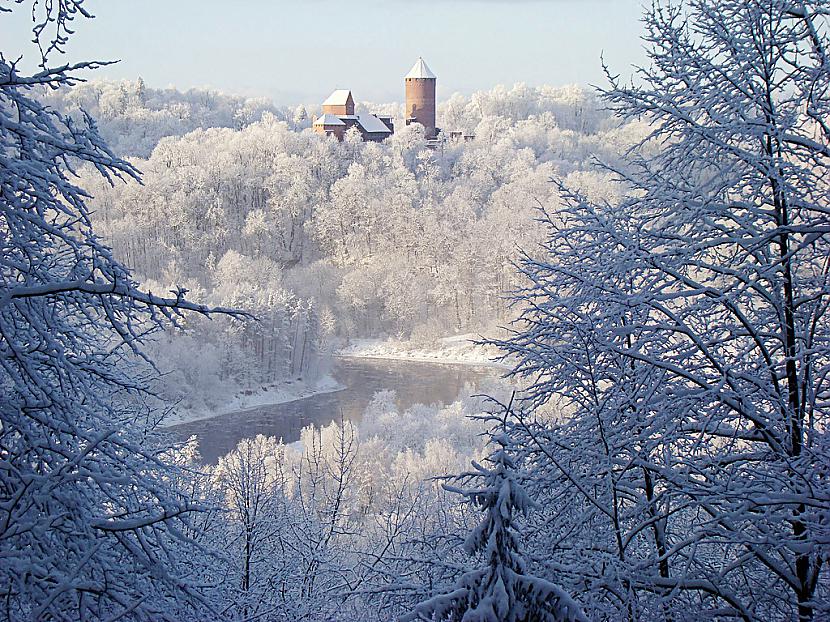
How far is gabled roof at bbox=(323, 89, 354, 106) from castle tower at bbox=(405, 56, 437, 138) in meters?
5.60

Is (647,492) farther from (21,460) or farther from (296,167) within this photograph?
(296,167)

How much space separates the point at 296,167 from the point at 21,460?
5509 centimetres

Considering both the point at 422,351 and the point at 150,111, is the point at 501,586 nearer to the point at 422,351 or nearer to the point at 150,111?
the point at 422,351

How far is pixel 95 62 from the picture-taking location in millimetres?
2857

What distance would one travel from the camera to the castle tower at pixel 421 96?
73.8 metres

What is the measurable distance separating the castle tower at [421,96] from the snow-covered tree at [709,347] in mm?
70485

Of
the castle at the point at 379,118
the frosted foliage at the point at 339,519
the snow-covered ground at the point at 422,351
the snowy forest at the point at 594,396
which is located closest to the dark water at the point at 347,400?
the snow-covered ground at the point at 422,351

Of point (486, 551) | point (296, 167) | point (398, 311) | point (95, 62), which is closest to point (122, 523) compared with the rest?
point (486, 551)

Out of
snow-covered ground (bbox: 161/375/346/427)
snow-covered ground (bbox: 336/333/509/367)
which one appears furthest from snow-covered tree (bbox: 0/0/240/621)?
snow-covered ground (bbox: 336/333/509/367)

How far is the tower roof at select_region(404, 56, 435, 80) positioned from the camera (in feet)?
241

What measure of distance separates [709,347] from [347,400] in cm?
2562

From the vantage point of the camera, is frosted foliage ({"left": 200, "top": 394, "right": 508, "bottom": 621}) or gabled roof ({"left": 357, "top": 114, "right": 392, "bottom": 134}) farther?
gabled roof ({"left": 357, "top": 114, "right": 392, "bottom": 134})

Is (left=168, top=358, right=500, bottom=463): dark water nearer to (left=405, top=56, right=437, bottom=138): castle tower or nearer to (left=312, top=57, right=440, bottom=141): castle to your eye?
(left=312, top=57, right=440, bottom=141): castle

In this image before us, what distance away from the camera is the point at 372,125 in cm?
7069
